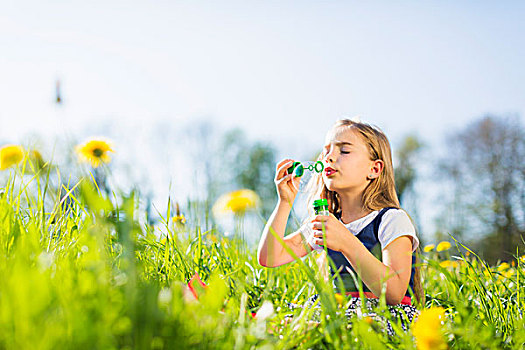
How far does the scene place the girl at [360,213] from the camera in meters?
2.04

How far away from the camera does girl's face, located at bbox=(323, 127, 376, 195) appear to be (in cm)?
239

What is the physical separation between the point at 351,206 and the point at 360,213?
0.08m

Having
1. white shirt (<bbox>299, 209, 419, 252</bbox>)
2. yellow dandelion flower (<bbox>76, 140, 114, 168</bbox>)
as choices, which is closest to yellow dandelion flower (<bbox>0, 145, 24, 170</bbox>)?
yellow dandelion flower (<bbox>76, 140, 114, 168</bbox>)

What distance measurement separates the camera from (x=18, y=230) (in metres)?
1.42

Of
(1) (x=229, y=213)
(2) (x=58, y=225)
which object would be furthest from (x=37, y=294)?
(1) (x=229, y=213)

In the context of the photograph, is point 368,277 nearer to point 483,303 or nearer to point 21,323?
point 483,303

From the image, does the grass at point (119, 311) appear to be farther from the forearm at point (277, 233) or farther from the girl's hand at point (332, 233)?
the forearm at point (277, 233)

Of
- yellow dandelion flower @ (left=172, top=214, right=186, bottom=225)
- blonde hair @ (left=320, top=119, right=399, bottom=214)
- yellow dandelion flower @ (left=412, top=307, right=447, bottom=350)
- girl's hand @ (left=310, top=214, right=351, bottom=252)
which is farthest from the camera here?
yellow dandelion flower @ (left=172, top=214, right=186, bottom=225)

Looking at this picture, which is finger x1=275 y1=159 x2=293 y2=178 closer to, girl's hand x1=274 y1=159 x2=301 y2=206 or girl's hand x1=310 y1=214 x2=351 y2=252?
girl's hand x1=274 y1=159 x2=301 y2=206

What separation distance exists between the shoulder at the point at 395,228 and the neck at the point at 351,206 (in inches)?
8.3

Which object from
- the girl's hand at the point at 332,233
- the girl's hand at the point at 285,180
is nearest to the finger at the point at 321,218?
the girl's hand at the point at 332,233

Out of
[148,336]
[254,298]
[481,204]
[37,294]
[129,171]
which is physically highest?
[129,171]

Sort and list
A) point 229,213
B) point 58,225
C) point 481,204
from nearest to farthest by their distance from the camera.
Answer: point 58,225 → point 229,213 → point 481,204

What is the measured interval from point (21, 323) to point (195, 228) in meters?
1.84
